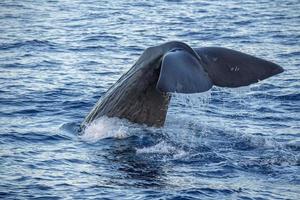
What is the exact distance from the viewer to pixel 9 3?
86.9 ft

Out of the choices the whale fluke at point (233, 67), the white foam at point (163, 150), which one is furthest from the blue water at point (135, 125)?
the whale fluke at point (233, 67)

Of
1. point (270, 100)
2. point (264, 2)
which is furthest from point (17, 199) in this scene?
point (264, 2)

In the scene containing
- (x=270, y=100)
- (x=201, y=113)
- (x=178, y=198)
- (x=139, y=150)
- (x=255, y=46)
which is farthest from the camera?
(x=255, y=46)

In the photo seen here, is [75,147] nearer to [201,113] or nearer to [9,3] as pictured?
[201,113]

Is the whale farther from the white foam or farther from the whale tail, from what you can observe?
the white foam

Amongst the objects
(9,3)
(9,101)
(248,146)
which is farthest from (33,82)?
(9,3)

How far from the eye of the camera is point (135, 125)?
8664 millimetres

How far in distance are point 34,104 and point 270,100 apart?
4.25 m

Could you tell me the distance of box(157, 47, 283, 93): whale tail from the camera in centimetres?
725

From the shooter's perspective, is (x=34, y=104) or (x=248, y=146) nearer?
(x=248, y=146)

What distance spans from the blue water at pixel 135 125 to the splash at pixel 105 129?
0.02 m

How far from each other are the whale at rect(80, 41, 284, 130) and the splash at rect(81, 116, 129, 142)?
9 centimetres

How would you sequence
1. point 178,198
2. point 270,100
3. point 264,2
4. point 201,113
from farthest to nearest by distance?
1. point 264,2
2. point 270,100
3. point 201,113
4. point 178,198

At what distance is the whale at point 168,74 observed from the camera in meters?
7.67
